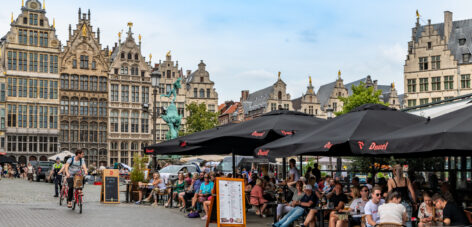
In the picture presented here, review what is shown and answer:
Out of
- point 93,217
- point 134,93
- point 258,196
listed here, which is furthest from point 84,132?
point 258,196

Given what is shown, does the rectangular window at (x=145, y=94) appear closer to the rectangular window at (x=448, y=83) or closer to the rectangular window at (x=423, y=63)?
the rectangular window at (x=423, y=63)

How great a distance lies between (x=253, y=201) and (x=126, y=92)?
48367 millimetres

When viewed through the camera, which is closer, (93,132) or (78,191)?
(78,191)

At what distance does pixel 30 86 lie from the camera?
56.9 m

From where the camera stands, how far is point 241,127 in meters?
14.1

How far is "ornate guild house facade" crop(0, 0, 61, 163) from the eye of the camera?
5584 cm

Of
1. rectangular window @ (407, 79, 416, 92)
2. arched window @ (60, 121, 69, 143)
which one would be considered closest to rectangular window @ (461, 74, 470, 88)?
rectangular window @ (407, 79, 416, 92)

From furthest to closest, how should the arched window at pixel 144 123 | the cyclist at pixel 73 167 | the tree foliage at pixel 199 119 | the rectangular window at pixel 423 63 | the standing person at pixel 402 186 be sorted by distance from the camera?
the arched window at pixel 144 123
the tree foliage at pixel 199 119
the rectangular window at pixel 423 63
the cyclist at pixel 73 167
the standing person at pixel 402 186

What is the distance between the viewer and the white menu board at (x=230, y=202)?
1106 cm

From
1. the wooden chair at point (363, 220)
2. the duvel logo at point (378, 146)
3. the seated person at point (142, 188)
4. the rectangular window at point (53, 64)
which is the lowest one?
the seated person at point (142, 188)

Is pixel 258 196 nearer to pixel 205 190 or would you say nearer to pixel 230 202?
pixel 205 190

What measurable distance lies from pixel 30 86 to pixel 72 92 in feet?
Answer: 13.4

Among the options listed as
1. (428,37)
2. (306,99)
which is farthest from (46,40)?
(428,37)

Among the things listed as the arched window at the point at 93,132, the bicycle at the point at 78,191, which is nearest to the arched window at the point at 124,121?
the arched window at the point at 93,132
